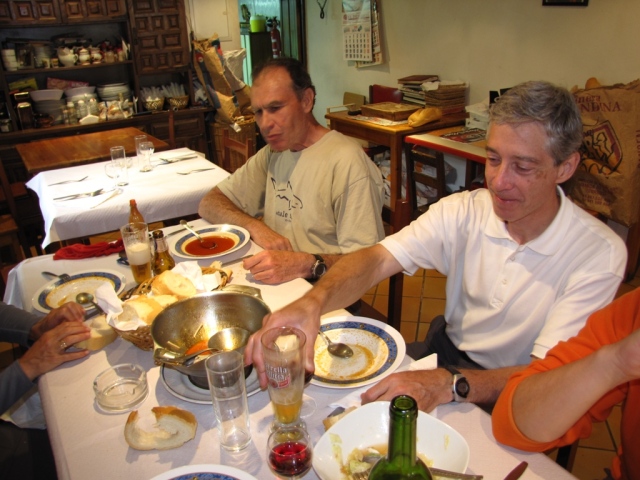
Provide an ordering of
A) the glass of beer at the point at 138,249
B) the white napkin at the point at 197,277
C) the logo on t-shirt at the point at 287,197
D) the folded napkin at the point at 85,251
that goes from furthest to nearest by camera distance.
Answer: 1. the logo on t-shirt at the point at 287,197
2. the folded napkin at the point at 85,251
3. the glass of beer at the point at 138,249
4. the white napkin at the point at 197,277

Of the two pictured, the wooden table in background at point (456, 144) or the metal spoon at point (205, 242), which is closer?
the metal spoon at point (205, 242)

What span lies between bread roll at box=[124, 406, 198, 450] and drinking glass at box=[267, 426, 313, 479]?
18cm

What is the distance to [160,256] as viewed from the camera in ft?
5.65

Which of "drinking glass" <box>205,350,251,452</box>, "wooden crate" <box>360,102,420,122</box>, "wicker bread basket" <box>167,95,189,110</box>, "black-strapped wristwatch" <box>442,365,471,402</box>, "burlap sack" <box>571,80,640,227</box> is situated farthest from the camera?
"wicker bread basket" <box>167,95,189,110</box>

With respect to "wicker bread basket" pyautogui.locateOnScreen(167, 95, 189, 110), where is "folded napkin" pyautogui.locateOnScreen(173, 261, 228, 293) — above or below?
→ below

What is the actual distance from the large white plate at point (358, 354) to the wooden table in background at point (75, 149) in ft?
9.01

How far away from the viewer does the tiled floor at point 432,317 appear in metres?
1.98

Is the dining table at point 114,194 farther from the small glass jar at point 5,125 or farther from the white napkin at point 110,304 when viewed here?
the small glass jar at point 5,125

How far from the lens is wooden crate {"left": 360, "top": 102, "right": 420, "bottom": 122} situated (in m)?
4.25

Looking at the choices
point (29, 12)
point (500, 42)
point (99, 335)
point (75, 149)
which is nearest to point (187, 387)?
point (99, 335)

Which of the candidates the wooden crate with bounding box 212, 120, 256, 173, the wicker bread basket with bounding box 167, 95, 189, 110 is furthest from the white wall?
the wicker bread basket with bounding box 167, 95, 189, 110

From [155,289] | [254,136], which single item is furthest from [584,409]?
[254,136]

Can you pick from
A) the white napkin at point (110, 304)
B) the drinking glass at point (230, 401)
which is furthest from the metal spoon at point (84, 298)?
the drinking glass at point (230, 401)

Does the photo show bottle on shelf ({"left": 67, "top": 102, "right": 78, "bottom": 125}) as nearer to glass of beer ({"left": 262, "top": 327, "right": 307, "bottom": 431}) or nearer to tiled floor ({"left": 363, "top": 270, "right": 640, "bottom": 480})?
tiled floor ({"left": 363, "top": 270, "right": 640, "bottom": 480})
